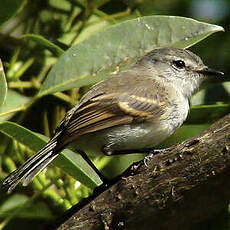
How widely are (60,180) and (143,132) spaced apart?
0.49m

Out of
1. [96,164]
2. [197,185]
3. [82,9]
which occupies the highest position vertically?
[82,9]

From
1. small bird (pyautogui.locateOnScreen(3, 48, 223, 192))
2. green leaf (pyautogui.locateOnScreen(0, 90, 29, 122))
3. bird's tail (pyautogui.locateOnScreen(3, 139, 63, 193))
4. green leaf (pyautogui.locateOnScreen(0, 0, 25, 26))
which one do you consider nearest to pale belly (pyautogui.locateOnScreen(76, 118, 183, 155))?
small bird (pyautogui.locateOnScreen(3, 48, 223, 192))

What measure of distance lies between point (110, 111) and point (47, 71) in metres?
0.72

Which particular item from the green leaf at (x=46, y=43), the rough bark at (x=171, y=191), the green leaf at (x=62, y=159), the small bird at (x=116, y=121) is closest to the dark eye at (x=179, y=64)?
the small bird at (x=116, y=121)

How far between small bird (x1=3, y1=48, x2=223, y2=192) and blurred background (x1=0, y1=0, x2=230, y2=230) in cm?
16

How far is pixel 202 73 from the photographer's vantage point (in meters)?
3.40

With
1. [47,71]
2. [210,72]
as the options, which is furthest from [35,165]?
[210,72]

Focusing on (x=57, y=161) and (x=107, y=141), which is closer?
A: (x=57, y=161)

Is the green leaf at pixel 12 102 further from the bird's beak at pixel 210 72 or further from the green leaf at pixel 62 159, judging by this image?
the bird's beak at pixel 210 72

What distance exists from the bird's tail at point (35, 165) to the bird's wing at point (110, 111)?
0.07 metres

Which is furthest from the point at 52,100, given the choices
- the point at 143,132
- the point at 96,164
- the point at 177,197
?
the point at 177,197

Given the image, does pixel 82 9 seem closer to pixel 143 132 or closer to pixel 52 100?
pixel 52 100

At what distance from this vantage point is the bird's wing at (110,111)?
2.79 meters

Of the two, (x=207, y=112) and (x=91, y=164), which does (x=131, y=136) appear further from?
(x=207, y=112)
